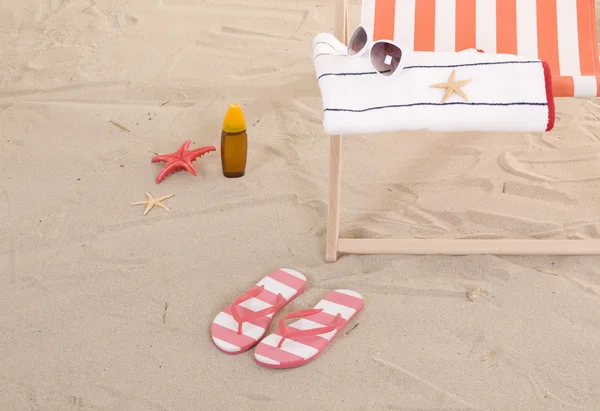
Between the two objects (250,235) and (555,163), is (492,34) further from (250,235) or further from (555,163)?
(250,235)

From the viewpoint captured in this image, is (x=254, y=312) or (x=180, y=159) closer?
(x=254, y=312)

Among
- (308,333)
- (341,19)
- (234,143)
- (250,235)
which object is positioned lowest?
(308,333)

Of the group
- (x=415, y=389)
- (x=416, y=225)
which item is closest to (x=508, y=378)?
(x=415, y=389)

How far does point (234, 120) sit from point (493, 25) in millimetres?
904

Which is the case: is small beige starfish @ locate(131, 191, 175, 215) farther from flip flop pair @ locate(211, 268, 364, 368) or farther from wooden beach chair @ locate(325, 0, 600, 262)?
wooden beach chair @ locate(325, 0, 600, 262)

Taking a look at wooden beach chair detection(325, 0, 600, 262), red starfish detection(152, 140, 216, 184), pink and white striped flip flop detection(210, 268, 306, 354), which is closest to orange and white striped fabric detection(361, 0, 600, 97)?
wooden beach chair detection(325, 0, 600, 262)

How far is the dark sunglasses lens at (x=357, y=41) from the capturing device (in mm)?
2113

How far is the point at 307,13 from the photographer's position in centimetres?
375

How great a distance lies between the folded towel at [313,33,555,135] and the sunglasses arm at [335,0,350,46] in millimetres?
189

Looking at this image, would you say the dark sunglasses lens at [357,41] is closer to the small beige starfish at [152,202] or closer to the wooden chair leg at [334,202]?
the wooden chair leg at [334,202]

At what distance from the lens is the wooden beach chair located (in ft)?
7.68

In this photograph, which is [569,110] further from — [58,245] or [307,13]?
[58,245]

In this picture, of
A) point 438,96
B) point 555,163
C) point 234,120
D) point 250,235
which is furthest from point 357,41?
point 555,163

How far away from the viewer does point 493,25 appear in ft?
8.35
